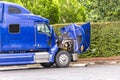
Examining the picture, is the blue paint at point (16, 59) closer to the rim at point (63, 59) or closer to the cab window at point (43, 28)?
the cab window at point (43, 28)

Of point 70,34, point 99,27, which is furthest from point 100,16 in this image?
point 70,34

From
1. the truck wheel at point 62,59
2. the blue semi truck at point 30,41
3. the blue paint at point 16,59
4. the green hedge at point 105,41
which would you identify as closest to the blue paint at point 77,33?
the blue semi truck at point 30,41

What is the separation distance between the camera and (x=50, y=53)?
22.3m

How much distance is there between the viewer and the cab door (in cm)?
2203

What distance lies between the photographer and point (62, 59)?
73.9ft

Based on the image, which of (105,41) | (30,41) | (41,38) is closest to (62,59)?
(41,38)

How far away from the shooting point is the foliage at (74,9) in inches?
1150

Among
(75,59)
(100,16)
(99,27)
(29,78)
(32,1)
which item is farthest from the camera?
(32,1)

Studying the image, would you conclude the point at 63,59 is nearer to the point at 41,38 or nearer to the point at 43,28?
the point at 41,38

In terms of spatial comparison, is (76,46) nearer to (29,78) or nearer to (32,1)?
(29,78)

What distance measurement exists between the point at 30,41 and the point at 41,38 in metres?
0.62

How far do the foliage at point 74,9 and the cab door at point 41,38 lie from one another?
7.58m

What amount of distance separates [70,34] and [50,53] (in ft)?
5.71

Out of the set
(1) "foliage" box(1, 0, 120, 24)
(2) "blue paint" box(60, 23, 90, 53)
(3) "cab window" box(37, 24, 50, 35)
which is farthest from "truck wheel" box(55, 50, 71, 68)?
(1) "foliage" box(1, 0, 120, 24)
